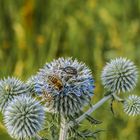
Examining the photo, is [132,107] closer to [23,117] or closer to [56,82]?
[56,82]

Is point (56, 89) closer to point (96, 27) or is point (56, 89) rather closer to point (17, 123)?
point (17, 123)

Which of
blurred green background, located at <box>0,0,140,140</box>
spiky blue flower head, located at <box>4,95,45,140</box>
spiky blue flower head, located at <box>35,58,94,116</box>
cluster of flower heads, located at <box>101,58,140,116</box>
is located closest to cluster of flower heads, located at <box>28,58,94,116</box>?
spiky blue flower head, located at <box>35,58,94,116</box>

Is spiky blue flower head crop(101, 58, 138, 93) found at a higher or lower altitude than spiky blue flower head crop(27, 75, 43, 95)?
higher

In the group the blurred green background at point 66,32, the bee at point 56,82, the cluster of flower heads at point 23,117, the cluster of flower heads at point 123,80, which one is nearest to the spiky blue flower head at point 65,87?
the bee at point 56,82

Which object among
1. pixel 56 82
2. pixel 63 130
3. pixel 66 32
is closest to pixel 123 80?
pixel 56 82

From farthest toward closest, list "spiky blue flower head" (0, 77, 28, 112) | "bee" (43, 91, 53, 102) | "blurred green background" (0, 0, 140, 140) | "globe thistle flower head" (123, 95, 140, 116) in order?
"blurred green background" (0, 0, 140, 140) → "globe thistle flower head" (123, 95, 140, 116) → "spiky blue flower head" (0, 77, 28, 112) → "bee" (43, 91, 53, 102)

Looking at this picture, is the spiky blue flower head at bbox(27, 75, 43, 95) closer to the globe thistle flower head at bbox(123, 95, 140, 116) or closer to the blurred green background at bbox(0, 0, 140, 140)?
the globe thistle flower head at bbox(123, 95, 140, 116)

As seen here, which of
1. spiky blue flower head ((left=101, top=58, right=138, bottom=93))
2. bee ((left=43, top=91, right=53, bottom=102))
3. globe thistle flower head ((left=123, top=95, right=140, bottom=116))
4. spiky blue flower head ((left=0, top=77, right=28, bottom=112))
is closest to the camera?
bee ((left=43, top=91, right=53, bottom=102))

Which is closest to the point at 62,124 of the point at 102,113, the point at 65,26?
the point at 102,113
